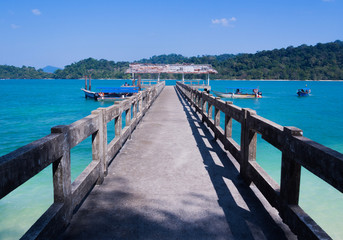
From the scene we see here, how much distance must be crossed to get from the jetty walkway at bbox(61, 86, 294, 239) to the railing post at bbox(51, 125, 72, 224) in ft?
0.88

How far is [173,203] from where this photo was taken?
4156mm

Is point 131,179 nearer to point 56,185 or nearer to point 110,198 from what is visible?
point 110,198

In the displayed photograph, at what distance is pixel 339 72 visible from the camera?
7785 inches

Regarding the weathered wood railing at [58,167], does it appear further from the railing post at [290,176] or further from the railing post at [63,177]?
the railing post at [290,176]

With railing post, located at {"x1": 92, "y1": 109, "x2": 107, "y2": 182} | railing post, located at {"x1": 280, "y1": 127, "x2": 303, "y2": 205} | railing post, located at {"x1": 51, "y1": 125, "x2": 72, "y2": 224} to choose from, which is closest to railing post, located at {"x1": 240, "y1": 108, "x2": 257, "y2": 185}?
railing post, located at {"x1": 280, "y1": 127, "x2": 303, "y2": 205}

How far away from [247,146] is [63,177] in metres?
2.87

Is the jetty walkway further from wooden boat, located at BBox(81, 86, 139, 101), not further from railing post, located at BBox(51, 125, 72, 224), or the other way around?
wooden boat, located at BBox(81, 86, 139, 101)

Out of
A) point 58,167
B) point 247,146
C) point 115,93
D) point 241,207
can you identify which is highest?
point 58,167

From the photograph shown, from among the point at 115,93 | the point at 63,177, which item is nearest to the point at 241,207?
the point at 63,177

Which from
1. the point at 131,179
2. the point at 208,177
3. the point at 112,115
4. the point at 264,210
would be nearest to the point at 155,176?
the point at 131,179

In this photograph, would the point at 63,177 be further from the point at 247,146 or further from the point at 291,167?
the point at 247,146

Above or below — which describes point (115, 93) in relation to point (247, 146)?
below

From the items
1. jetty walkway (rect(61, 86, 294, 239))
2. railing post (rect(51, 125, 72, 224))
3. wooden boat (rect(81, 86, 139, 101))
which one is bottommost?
wooden boat (rect(81, 86, 139, 101))

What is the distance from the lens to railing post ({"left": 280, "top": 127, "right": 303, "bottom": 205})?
10.8ft
